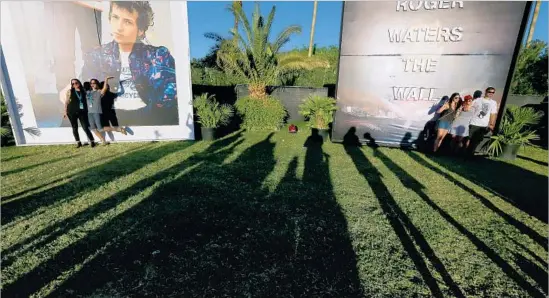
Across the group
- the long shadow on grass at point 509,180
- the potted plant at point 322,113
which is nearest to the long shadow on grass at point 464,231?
the long shadow on grass at point 509,180

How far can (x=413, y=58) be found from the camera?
7.56m

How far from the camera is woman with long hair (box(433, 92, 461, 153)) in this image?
724 cm

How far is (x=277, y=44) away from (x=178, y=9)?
16.3ft

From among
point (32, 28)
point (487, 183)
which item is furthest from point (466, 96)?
point (32, 28)

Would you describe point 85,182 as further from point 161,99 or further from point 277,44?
point 277,44

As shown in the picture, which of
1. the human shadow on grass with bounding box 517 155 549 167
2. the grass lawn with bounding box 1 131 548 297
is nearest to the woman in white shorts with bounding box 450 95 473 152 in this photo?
the grass lawn with bounding box 1 131 548 297

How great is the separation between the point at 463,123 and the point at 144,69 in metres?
10.0

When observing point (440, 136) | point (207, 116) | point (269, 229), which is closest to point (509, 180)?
point (440, 136)

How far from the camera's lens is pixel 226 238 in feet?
11.4

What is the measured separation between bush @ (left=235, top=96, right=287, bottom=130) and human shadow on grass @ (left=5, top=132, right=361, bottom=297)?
6.36 metres

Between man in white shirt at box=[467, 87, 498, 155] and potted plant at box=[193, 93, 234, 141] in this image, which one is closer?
man in white shirt at box=[467, 87, 498, 155]

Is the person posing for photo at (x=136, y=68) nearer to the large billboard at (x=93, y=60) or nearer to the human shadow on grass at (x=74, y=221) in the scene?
the large billboard at (x=93, y=60)

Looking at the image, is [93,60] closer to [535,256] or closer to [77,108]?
[77,108]

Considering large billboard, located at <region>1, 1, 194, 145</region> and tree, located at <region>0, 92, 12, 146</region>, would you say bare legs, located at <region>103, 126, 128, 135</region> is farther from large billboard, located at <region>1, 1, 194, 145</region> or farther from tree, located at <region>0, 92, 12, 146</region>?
tree, located at <region>0, 92, 12, 146</region>
